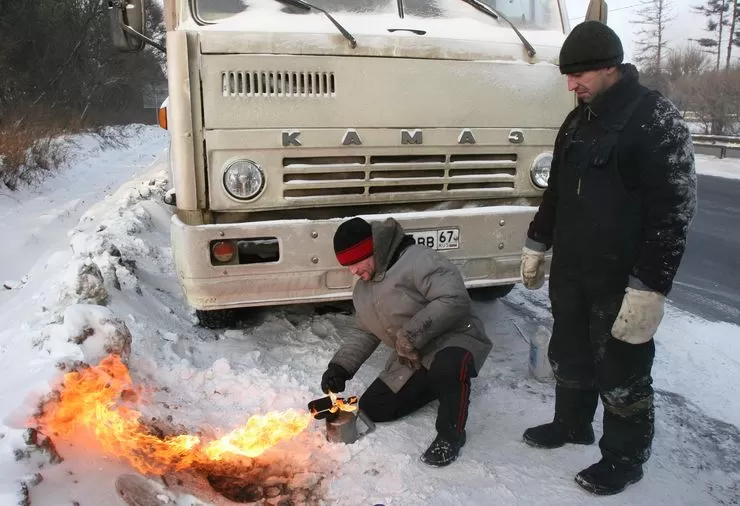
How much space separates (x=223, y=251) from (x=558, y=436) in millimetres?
2299

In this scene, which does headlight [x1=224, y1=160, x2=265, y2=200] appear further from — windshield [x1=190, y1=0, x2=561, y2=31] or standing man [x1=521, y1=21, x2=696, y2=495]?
standing man [x1=521, y1=21, x2=696, y2=495]

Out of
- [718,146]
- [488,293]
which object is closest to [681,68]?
[718,146]

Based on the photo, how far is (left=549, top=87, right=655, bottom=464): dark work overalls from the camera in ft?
9.50

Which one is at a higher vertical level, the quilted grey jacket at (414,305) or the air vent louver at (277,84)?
the air vent louver at (277,84)

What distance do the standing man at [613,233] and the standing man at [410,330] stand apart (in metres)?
0.52

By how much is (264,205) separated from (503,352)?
223 centimetres

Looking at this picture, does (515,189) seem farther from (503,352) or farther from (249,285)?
(249,285)

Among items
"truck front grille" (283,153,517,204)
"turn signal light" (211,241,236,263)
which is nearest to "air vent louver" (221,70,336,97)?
"truck front grille" (283,153,517,204)

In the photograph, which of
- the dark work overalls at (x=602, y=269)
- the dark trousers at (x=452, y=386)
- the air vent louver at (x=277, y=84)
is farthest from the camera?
the air vent louver at (x=277, y=84)

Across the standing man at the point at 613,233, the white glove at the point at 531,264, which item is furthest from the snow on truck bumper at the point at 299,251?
the standing man at the point at 613,233

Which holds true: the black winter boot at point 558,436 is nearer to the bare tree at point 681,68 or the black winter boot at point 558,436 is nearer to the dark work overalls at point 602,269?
the dark work overalls at point 602,269

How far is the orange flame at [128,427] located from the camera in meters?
3.10

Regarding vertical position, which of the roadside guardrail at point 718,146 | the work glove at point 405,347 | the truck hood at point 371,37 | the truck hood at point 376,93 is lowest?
the work glove at point 405,347

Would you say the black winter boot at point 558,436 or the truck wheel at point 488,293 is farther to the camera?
the truck wheel at point 488,293
